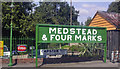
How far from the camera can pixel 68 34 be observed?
1169cm

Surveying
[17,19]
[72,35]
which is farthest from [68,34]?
[17,19]

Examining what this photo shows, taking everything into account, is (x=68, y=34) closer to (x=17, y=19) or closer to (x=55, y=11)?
(x=17, y=19)

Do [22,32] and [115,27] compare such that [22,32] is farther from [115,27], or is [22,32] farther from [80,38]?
[115,27]

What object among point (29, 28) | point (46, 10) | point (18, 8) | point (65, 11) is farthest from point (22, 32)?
point (65, 11)

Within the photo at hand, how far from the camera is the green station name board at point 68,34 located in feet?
36.7

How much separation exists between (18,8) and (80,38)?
10458 mm

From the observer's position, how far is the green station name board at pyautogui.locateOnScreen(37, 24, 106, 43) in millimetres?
11180

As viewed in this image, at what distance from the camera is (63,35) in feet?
37.9

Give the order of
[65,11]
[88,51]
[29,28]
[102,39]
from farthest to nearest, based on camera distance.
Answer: [65,11], [29,28], [88,51], [102,39]

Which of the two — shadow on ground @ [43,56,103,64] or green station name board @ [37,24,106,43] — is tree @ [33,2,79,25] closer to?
shadow on ground @ [43,56,103,64]

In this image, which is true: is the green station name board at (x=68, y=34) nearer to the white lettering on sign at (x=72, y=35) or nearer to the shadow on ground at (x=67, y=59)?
the white lettering on sign at (x=72, y=35)

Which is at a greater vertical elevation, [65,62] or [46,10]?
[46,10]

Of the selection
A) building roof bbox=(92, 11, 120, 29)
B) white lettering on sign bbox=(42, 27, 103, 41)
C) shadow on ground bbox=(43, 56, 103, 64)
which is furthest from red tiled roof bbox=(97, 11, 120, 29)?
shadow on ground bbox=(43, 56, 103, 64)

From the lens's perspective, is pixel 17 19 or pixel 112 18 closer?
pixel 112 18
